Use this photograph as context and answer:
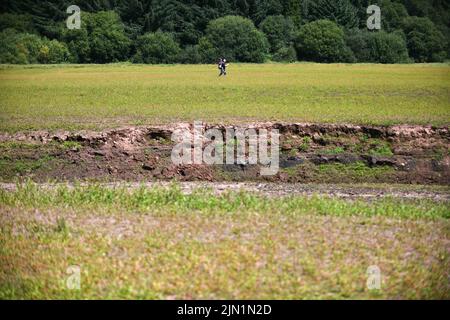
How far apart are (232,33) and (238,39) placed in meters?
1.19

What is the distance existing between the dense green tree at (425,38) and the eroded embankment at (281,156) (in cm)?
4970

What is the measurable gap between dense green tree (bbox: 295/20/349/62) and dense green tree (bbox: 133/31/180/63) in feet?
41.0

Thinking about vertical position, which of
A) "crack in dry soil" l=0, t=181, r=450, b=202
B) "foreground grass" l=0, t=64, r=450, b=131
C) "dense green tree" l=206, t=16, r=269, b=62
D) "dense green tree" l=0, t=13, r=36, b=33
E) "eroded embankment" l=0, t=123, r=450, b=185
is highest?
"dense green tree" l=0, t=13, r=36, b=33

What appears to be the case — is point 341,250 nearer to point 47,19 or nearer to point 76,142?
point 76,142

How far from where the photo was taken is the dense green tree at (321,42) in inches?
2598

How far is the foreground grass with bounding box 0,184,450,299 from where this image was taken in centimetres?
917

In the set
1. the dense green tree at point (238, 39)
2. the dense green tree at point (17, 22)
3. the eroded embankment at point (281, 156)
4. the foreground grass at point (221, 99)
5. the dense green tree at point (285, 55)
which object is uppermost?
the dense green tree at point (17, 22)

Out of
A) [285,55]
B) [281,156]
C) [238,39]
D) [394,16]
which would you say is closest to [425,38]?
[394,16]

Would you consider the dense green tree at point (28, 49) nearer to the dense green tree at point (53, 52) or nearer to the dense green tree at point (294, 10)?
the dense green tree at point (53, 52)

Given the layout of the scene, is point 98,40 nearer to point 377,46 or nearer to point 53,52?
point 53,52

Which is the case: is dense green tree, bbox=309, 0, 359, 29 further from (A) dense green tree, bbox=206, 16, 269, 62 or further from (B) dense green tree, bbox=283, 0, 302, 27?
(A) dense green tree, bbox=206, 16, 269, 62

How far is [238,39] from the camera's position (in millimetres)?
70438

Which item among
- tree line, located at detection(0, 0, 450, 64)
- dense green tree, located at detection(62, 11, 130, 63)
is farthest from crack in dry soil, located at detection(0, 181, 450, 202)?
dense green tree, located at detection(62, 11, 130, 63)

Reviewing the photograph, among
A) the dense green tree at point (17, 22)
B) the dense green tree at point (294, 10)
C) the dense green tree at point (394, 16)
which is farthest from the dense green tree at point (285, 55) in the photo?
the dense green tree at point (17, 22)
